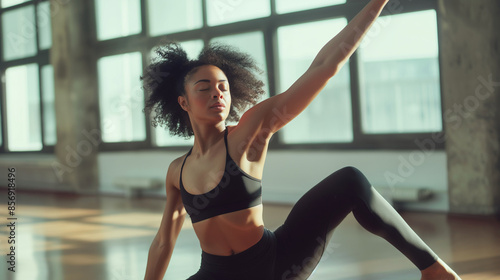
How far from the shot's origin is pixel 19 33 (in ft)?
26.3

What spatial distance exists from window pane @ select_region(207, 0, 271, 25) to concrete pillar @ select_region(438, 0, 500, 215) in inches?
72.4

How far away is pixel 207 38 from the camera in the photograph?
5.76m

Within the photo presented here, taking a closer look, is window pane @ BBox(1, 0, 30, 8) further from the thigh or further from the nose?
the thigh

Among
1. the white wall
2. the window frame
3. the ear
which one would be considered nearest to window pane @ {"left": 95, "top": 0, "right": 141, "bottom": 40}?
the window frame

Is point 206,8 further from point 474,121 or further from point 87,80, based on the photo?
point 474,121

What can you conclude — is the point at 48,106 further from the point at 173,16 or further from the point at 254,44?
the point at 254,44

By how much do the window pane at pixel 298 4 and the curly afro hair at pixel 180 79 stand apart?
2913mm

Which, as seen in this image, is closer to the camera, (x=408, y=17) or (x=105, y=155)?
(x=408, y=17)

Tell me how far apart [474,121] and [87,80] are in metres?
4.85

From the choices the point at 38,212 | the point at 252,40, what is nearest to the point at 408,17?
the point at 252,40

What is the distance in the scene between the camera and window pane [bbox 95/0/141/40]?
258 inches

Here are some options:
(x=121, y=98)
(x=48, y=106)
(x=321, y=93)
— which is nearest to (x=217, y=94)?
(x=321, y=93)

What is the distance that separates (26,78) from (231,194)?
7.13m

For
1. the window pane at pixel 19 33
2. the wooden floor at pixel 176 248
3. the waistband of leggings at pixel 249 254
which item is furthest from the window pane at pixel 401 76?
the window pane at pixel 19 33
